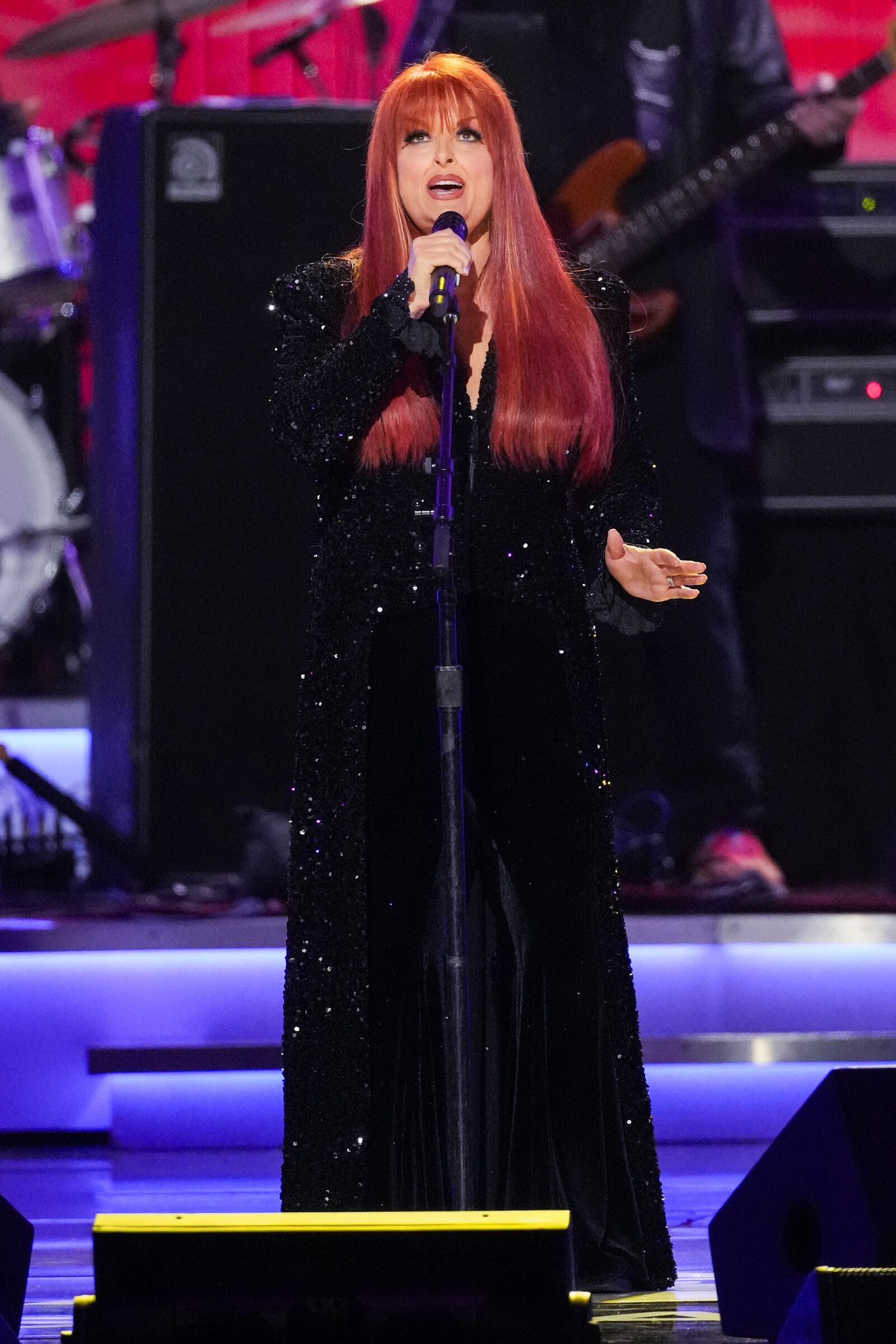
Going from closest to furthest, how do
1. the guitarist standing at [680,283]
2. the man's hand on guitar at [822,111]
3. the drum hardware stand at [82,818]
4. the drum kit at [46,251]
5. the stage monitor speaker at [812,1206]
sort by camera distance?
the stage monitor speaker at [812,1206] → the drum hardware stand at [82,818] → the guitarist standing at [680,283] → the man's hand on guitar at [822,111] → the drum kit at [46,251]

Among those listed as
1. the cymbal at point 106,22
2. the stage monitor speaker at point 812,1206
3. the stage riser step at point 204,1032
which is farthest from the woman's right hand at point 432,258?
the cymbal at point 106,22

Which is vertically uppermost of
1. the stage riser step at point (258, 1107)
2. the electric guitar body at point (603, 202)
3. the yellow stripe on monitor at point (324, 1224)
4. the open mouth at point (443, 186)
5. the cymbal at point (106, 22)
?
the cymbal at point (106, 22)

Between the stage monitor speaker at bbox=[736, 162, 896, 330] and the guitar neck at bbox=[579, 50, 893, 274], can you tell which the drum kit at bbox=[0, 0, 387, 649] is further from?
the stage monitor speaker at bbox=[736, 162, 896, 330]

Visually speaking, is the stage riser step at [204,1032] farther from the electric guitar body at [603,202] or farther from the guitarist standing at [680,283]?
the electric guitar body at [603,202]

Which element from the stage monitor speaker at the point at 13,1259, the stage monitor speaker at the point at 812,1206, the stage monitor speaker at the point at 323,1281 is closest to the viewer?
the stage monitor speaker at the point at 323,1281

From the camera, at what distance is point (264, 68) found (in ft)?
16.3

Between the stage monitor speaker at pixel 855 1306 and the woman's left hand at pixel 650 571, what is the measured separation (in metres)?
0.73

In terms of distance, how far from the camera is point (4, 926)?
339cm

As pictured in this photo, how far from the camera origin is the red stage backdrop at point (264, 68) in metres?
4.85

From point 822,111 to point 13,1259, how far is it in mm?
3234

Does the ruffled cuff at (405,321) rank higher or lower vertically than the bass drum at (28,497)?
lower

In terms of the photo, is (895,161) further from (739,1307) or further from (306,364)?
(739,1307)

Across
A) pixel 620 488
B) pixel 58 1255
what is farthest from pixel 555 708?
Answer: pixel 58 1255

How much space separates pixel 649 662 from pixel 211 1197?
5.53 ft
